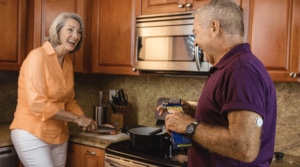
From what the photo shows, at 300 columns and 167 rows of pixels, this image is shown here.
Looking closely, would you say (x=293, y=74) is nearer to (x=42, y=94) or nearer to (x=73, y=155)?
(x=42, y=94)

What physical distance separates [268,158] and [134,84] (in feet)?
5.84

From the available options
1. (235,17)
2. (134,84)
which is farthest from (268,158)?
(134,84)

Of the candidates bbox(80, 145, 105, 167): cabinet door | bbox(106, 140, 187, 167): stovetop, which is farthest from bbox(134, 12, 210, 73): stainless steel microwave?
bbox(80, 145, 105, 167): cabinet door

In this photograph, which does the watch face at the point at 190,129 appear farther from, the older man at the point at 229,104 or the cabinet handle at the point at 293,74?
the cabinet handle at the point at 293,74

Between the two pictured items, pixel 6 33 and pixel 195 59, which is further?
pixel 6 33

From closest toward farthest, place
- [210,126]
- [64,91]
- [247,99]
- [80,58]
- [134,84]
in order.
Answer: [247,99] < [210,126] < [64,91] < [80,58] < [134,84]

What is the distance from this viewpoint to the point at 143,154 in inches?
80.0

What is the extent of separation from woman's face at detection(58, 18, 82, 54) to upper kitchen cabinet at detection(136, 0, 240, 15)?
1.55 ft

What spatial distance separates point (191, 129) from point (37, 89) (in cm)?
120

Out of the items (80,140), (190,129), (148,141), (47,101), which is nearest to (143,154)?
(148,141)

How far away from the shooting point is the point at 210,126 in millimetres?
1153

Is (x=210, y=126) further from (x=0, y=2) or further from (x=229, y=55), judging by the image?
(x=0, y=2)

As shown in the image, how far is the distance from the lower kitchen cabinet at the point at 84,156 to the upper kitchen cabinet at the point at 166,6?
1.04 m

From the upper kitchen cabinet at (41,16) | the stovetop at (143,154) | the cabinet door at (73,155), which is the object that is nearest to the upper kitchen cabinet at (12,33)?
the upper kitchen cabinet at (41,16)
